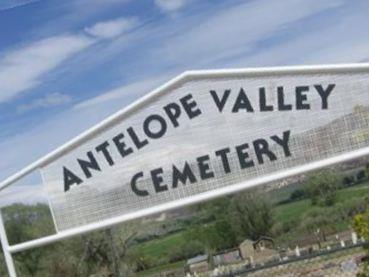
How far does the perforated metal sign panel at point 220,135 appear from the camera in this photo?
5.80m

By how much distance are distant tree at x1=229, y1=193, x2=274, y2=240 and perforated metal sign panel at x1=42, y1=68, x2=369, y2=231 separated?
60959 mm

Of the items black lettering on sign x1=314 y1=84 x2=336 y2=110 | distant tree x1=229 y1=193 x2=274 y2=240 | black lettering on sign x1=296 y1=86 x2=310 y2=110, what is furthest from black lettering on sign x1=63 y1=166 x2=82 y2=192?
distant tree x1=229 y1=193 x2=274 y2=240

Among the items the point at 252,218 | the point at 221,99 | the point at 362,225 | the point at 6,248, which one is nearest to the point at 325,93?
the point at 221,99

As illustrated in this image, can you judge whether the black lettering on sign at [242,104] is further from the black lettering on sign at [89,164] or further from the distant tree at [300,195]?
the distant tree at [300,195]

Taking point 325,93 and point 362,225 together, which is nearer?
point 325,93

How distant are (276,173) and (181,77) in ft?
3.78

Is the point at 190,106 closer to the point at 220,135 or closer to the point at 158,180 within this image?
the point at 220,135

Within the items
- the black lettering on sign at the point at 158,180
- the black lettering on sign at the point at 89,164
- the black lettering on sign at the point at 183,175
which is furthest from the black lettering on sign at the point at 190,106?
the black lettering on sign at the point at 89,164

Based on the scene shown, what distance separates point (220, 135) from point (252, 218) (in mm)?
63851

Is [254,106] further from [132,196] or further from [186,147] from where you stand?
[132,196]

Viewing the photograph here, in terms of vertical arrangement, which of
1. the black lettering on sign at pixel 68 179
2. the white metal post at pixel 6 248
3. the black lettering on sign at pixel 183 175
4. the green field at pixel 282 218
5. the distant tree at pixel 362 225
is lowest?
the green field at pixel 282 218

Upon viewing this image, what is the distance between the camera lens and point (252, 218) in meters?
68.9

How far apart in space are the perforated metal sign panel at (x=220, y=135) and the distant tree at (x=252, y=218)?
61.0 metres

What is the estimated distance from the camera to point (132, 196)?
240 inches
